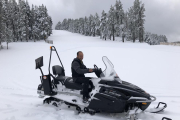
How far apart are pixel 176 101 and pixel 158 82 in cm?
312

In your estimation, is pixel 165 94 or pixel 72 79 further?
pixel 165 94

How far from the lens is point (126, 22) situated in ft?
147

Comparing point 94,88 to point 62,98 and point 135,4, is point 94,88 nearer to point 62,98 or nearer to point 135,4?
point 62,98

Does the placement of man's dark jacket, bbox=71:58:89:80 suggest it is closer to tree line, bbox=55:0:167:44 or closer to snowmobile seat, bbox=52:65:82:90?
snowmobile seat, bbox=52:65:82:90

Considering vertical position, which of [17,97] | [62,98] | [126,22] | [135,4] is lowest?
[17,97]

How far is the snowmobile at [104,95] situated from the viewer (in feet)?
12.4

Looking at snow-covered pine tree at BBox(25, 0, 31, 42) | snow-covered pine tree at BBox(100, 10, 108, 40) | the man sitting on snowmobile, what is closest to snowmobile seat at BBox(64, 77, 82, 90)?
the man sitting on snowmobile

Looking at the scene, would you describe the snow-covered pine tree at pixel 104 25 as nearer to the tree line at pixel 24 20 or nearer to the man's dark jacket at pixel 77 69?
the tree line at pixel 24 20

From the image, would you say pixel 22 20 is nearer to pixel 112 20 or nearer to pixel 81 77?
pixel 112 20

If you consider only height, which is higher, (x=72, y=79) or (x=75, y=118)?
(x=72, y=79)

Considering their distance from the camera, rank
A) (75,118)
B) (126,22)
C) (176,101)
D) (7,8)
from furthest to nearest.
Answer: (126,22) < (7,8) < (176,101) < (75,118)

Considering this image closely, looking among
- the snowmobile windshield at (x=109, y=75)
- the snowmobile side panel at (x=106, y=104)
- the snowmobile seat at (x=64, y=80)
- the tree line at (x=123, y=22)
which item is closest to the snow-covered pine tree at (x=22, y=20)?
the tree line at (x=123, y=22)

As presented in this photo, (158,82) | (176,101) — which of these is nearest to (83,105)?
(176,101)

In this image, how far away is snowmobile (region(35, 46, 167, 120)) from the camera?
3.79m
